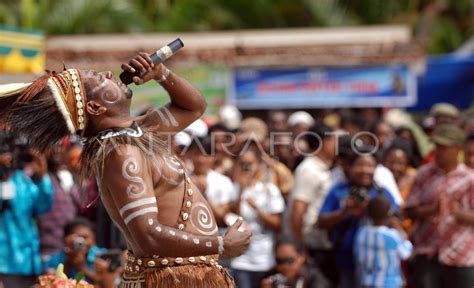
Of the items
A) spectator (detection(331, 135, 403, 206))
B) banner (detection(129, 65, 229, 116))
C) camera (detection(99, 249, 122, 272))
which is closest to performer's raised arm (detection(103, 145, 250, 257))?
camera (detection(99, 249, 122, 272))

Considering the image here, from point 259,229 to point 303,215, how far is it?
356 millimetres

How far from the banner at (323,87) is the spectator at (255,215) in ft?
20.3

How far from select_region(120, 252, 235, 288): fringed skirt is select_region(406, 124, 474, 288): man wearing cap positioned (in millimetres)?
3060

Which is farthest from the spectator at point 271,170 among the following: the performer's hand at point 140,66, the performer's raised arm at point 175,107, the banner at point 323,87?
the banner at point 323,87

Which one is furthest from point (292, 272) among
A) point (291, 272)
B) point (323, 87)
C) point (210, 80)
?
point (323, 87)

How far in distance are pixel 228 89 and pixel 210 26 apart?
20.9 ft

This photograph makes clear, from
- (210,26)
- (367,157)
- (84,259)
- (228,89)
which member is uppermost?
(210,26)

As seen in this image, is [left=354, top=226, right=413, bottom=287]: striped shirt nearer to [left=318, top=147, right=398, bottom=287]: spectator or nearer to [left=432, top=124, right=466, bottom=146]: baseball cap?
[left=318, top=147, right=398, bottom=287]: spectator

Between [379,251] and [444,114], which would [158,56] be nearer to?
[379,251]

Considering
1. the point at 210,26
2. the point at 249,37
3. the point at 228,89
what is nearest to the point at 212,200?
the point at 228,89

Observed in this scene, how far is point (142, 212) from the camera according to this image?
4727 millimetres

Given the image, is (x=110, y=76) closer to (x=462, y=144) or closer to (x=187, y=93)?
(x=187, y=93)

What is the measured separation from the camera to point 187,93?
17.4 feet

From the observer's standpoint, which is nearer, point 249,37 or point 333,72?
point 333,72
